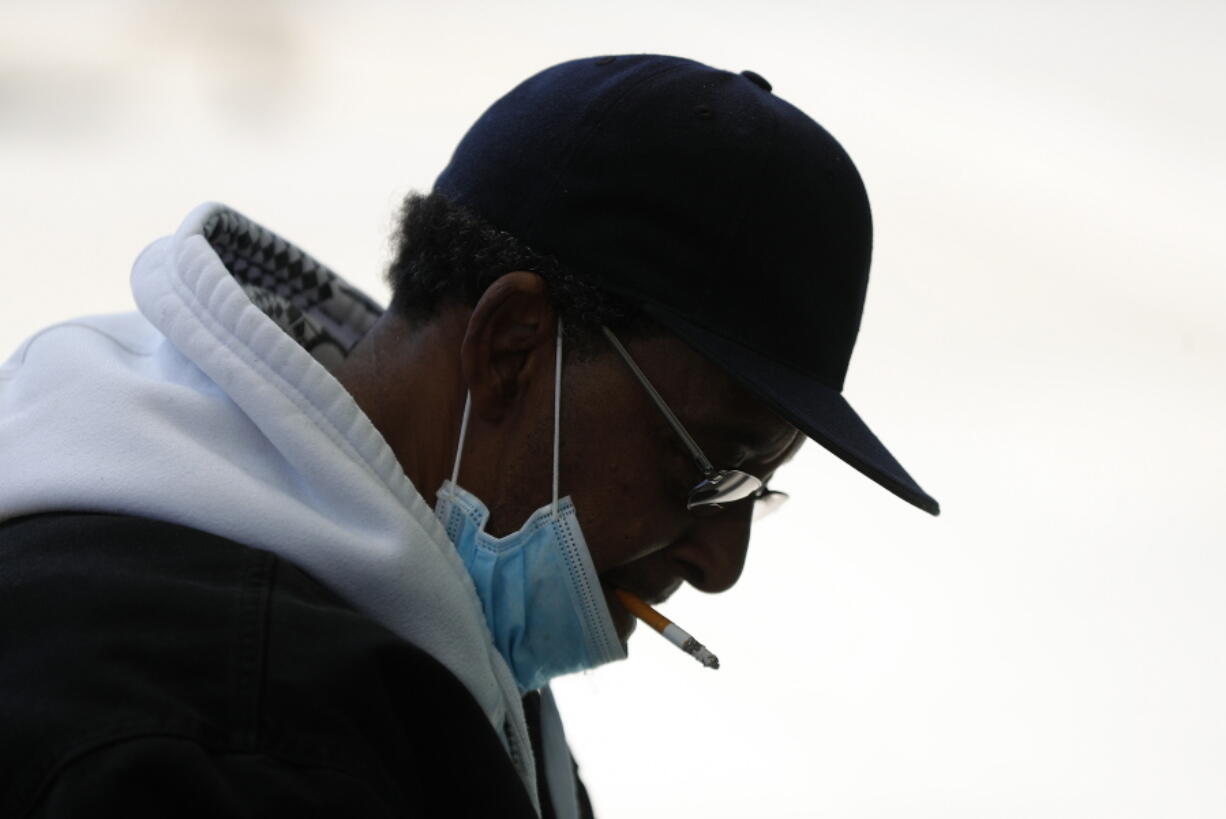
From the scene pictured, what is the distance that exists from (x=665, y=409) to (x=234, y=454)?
15.1 inches

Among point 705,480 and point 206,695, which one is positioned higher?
point 705,480

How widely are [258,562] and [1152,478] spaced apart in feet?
7.74

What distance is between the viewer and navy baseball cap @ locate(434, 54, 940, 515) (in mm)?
1169

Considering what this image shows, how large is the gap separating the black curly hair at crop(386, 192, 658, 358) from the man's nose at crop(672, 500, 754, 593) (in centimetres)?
22

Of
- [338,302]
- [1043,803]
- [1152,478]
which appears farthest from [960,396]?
[338,302]

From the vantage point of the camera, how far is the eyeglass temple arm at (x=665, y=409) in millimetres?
1190

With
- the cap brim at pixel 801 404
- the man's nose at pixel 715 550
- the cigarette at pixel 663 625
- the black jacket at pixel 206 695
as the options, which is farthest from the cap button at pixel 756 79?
the black jacket at pixel 206 695

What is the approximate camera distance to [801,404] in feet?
3.80

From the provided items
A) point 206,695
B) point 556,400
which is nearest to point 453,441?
point 556,400

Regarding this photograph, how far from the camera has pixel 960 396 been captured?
9.59 feet

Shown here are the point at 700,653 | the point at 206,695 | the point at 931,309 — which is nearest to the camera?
the point at 206,695

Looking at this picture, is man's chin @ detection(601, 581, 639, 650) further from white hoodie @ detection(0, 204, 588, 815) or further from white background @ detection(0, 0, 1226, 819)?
white background @ detection(0, 0, 1226, 819)

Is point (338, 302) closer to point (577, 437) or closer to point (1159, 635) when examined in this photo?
point (577, 437)

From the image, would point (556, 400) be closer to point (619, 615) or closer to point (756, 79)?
point (619, 615)
